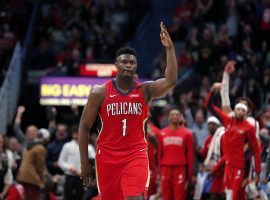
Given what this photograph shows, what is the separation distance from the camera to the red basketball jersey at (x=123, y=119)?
10320mm

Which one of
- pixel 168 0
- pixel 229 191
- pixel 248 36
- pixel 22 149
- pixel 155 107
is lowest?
pixel 229 191

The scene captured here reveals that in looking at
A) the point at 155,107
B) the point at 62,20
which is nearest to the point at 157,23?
the point at 62,20

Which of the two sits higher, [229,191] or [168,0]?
[168,0]

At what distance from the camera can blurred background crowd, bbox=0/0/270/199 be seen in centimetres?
1720

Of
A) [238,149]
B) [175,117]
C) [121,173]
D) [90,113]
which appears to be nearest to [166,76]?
[90,113]

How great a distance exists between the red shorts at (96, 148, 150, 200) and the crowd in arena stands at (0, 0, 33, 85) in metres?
14.2

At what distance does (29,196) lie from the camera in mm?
16719

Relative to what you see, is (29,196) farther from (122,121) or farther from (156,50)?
(156,50)

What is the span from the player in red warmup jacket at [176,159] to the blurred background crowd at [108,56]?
4.31 ft

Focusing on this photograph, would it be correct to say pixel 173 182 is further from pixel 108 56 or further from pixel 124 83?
pixel 108 56

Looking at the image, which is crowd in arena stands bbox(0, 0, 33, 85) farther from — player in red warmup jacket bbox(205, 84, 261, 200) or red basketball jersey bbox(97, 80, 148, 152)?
red basketball jersey bbox(97, 80, 148, 152)

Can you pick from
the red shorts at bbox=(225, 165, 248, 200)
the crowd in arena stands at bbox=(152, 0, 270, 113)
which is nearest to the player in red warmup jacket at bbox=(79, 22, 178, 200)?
the red shorts at bbox=(225, 165, 248, 200)

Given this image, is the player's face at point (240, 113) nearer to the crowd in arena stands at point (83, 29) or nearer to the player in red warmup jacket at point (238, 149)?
the player in red warmup jacket at point (238, 149)

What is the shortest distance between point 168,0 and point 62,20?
313cm
